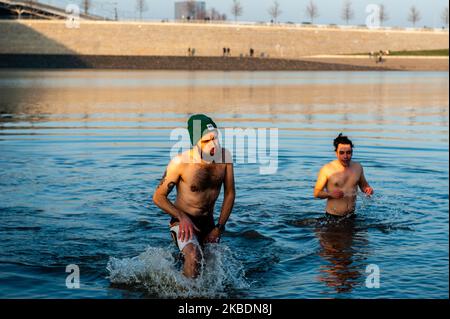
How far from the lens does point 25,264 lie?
25.7 ft

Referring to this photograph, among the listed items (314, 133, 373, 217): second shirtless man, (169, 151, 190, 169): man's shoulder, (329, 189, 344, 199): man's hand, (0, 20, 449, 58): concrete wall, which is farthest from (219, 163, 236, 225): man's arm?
(0, 20, 449, 58): concrete wall

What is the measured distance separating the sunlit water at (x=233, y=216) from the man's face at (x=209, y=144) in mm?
890

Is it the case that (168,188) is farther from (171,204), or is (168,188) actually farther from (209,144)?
(209,144)

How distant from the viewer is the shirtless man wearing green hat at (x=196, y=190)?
6.89m

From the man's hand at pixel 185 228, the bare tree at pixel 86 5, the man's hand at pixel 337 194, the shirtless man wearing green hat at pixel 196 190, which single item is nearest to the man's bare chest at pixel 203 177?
the shirtless man wearing green hat at pixel 196 190

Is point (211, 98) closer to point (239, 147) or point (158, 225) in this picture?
point (239, 147)

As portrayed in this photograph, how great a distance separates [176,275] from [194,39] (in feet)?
286

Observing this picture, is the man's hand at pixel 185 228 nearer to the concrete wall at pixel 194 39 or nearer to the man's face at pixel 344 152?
the man's face at pixel 344 152

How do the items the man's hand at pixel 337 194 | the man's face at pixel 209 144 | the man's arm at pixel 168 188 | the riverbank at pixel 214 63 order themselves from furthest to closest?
the riverbank at pixel 214 63 → the man's hand at pixel 337 194 → the man's arm at pixel 168 188 → the man's face at pixel 209 144

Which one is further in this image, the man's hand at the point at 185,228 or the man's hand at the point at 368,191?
the man's hand at the point at 368,191

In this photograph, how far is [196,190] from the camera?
7.20m

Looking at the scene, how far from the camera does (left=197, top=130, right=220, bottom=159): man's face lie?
6.81 m

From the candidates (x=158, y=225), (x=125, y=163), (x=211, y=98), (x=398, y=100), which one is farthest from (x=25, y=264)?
(x=398, y=100)

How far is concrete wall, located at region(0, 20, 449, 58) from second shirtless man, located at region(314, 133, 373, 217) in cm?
8090
